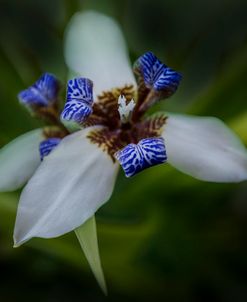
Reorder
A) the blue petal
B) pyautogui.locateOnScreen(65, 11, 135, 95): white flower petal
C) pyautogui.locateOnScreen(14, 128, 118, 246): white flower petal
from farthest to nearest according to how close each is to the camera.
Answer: pyautogui.locateOnScreen(65, 11, 135, 95): white flower petal, the blue petal, pyautogui.locateOnScreen(14, 128, 118, 246): white flower petal

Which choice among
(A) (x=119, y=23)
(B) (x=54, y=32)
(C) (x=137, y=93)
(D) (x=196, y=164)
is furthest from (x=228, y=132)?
(B) (x=54, y=32)

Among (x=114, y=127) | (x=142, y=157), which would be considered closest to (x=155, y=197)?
(x=114, y=127)

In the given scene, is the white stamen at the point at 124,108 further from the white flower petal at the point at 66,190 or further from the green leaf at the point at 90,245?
the green leaf at the point at 90,245

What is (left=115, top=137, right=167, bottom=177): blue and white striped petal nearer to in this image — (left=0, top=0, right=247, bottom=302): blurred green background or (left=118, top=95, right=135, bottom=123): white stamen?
(left=118, top=95, right=135, bottom=123): white stamen

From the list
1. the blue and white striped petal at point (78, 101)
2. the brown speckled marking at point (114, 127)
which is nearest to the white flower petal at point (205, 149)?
the brown speckled marking at point (114, 127)

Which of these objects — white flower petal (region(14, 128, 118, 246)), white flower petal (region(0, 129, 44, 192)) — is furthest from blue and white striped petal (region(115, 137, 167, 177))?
white flower petal (region(0, 129, 44, 192))
